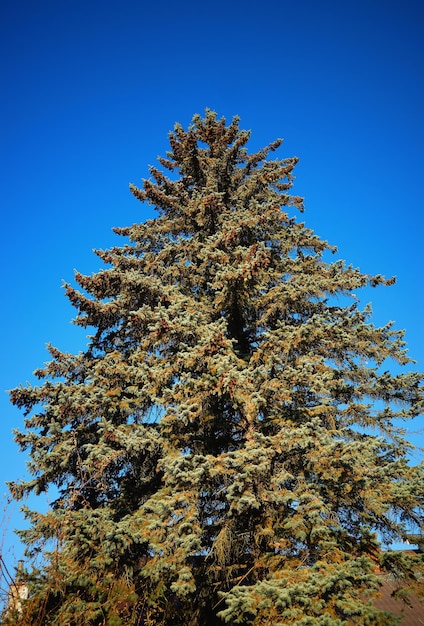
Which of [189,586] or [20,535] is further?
[20,535]

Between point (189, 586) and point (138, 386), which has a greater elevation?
point (138, 386)

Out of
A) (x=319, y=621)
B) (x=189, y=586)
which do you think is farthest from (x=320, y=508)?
(x=189, y=586)

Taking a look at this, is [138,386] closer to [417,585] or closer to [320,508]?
[320,508]

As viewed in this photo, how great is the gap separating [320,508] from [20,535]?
5.95 meters

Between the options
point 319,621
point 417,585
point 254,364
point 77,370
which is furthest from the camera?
point 77,370

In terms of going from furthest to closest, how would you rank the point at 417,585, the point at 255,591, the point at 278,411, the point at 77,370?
the point at 77,370 → the point at 278,411 → the point at 417,585 → the point at 255,591

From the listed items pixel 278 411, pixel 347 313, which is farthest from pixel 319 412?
pixel 347 313

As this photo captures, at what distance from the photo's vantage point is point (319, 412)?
285 inches

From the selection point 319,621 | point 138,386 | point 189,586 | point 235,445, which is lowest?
point 319,621

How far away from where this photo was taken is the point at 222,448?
26.9ft

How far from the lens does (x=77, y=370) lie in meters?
10.2

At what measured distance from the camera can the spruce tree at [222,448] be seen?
5512mm

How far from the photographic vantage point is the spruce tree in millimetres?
5512

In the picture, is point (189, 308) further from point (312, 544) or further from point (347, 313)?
point (312, 544)
